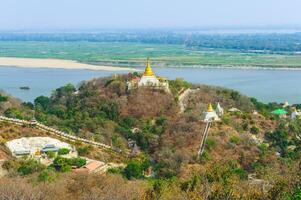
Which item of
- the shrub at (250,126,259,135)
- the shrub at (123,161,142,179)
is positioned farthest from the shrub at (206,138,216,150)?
the shrub at (123,161,142,179)

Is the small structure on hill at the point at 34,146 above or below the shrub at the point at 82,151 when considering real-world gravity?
above

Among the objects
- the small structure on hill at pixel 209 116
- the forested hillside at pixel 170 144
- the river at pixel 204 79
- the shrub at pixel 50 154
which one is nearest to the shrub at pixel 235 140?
the forested hillside at pixel 170 144

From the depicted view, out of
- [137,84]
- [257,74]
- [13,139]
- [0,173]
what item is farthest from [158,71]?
[0,173]

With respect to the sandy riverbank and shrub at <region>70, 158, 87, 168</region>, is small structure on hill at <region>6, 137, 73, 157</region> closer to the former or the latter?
shrub at <region>70, 158, 87, 168</region>

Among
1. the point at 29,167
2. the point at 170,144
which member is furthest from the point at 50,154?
the point at 170,144

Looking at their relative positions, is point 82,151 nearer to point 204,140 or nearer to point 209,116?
point 204,140

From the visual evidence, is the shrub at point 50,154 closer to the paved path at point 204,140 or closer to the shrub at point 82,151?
the shrub at point 82,151

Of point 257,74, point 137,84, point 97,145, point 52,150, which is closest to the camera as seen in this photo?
point 52,150

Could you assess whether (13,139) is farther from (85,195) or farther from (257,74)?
(257,74)
